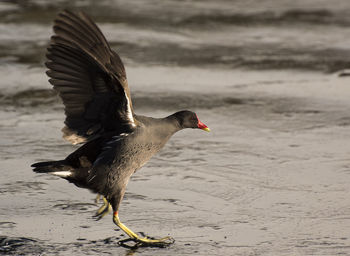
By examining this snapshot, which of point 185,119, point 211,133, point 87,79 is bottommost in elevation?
point 211,133

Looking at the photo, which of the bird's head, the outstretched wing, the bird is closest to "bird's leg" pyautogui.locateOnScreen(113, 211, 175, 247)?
the bird

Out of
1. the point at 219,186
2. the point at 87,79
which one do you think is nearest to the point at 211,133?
the point at 219,186

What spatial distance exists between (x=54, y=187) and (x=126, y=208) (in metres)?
0.69

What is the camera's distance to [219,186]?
6.06 meters

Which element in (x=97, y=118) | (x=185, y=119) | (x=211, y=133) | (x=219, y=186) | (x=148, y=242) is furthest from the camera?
(x=211, y=133)

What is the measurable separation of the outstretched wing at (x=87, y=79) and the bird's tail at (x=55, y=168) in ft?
0.97

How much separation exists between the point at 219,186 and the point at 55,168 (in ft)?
4.72

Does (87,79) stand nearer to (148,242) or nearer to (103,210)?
(103,210)

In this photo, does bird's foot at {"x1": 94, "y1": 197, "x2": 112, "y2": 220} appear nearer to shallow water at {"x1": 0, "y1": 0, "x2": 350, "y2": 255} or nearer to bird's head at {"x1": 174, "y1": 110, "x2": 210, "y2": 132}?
shallow water at {"x1": 0, "y1": 0, "x2": 350, "y2": 255}

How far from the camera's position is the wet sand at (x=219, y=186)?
504cm

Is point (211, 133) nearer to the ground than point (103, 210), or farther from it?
farther from it

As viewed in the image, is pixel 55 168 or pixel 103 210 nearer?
pixel 55 168

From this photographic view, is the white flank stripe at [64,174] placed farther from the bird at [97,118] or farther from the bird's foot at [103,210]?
the bird's foot at [103,210]

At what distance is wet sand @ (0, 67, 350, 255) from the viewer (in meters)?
5.04
